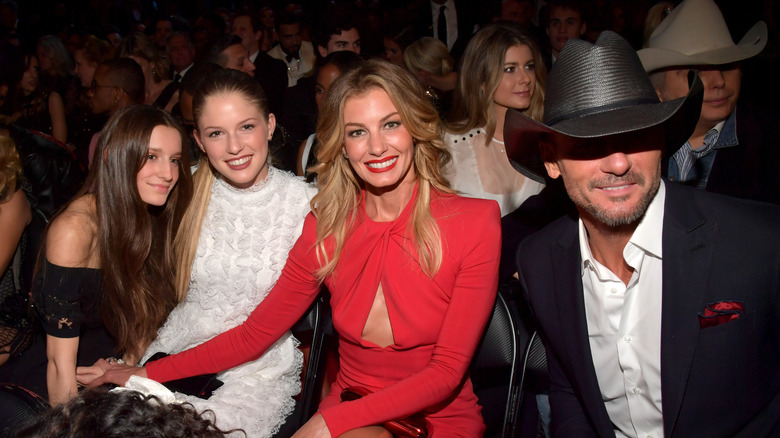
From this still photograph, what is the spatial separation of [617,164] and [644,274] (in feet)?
1.19

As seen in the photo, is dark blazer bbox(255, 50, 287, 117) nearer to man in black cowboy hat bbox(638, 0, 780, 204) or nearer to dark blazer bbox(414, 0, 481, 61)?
dark blazer bbox(414, 0, 481, 61)

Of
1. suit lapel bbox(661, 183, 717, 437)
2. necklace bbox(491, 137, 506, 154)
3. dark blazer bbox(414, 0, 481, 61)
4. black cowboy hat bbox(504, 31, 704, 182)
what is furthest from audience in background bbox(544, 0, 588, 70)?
suit lapel bbox(661, 183, 717, 437)

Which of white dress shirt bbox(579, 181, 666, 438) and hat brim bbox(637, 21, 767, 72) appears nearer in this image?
white dress shirt bbox(579, 181, 666, 438)

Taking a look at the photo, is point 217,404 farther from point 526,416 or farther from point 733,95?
point 733,95

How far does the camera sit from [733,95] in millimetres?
2750

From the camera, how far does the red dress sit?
2.03m

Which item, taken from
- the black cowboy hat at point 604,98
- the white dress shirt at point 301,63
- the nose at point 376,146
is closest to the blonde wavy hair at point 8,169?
the nose at point 376,146

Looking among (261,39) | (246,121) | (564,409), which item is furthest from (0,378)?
(261,39)

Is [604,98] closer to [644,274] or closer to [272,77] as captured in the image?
[644,274]

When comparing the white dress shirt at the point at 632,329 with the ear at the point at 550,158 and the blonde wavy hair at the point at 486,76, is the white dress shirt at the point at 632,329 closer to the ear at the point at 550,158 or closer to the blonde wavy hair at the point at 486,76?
the ear at the point at 550,158

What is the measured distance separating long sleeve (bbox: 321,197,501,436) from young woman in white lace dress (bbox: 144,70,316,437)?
65cm

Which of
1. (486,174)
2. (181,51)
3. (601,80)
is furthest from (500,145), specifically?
(181,51)

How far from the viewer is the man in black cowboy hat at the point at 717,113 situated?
266cm

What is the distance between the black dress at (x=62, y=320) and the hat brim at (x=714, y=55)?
8.36 ft
